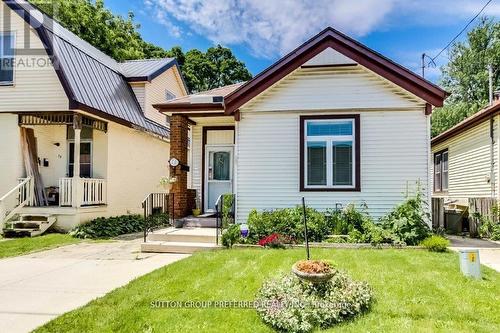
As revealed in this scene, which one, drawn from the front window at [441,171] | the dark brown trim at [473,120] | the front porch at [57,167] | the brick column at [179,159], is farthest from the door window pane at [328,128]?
the front window at [441,171]

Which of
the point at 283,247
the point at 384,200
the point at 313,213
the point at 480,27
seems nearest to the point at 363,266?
the point at 283,247

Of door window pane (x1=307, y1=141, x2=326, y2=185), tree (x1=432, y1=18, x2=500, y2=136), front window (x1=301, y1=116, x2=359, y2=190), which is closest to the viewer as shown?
front window (x1=301, y1=116, x2=359, y2=190)

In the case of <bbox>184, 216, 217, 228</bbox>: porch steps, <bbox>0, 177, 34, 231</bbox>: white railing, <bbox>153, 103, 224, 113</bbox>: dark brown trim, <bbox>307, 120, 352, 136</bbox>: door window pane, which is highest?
<bbox>153, 103, 224, 113</bbox>: dark brown trim

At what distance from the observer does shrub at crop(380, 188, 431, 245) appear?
8289 mm

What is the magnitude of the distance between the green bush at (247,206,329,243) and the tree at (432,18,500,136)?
86.7ft

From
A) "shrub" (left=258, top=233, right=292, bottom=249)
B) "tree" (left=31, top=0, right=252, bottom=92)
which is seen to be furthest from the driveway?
"tree" (left=31, top=0, right=252, bottom=92)

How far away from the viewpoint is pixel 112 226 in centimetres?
1247

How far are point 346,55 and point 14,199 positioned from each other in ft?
36.1

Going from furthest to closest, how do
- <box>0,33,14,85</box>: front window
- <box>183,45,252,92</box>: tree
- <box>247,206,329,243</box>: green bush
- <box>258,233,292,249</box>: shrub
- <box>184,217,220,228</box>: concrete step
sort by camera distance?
<box>183,45,252,92</box>: tree < <box>0,33,14,85</box>: front window < <box>184,217,220,228</box>: concrete step < <box>247,206,329,243</box>: green bush < <box>258,233,292,249</box>: shrub

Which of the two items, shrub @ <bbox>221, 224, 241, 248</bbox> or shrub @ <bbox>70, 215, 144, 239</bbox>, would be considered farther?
shrub @ <bbox>70, 215, 144, 239</bbox>

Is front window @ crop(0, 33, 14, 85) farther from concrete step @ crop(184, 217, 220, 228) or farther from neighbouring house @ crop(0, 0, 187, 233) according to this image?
concrete step @ crop(184, 217, 220, 228)

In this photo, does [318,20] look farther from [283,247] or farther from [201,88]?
[201,88]

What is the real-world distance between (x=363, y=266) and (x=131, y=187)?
10959 mm

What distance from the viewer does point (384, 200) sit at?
9.45 meters
